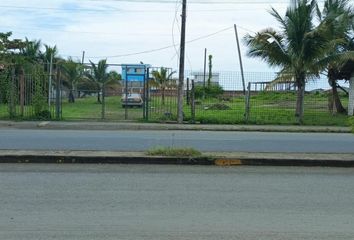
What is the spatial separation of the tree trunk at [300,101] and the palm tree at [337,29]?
220 cm

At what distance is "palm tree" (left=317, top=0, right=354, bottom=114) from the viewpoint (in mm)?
26594

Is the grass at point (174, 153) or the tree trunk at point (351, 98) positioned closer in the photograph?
the grass at point (174, 153)

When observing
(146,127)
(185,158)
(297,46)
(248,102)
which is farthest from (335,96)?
(185,158)

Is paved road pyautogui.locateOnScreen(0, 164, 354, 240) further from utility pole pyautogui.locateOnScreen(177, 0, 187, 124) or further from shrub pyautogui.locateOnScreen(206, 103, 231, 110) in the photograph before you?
shrub pyautogui.locateOnScreen(206, 103, 231, 110)

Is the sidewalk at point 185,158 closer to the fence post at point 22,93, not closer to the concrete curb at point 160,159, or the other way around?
the concrete curb at point 160,159

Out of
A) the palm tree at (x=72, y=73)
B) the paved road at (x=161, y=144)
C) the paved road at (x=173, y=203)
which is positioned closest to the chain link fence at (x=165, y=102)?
the paved road at (x=161, y=144)

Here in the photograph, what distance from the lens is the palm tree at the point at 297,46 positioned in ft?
82.7

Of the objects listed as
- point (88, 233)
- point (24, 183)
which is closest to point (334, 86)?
point (24, 183)

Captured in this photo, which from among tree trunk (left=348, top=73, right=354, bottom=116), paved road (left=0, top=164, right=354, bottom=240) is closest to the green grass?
tree trunk (left=348, top=73, right=354, bottom=116)

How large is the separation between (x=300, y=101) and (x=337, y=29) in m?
4.91

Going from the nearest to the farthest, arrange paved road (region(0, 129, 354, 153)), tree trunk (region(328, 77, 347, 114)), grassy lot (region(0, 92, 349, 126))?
paved road (region(0, 129, 354, 153)) < grassy lot (region(0, 92, 349, 126)) < tree trunk (region(328, 77, 347, 114))

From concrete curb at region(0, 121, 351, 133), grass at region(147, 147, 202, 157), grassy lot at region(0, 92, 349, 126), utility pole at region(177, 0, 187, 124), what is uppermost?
utility pole at region(177, 0, 187, 124)

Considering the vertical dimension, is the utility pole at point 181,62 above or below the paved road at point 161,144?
above

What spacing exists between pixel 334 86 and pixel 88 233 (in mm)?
27131
